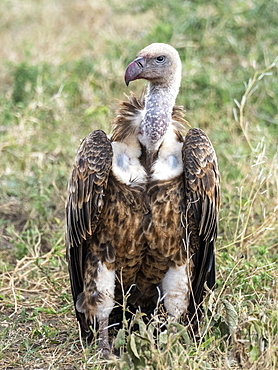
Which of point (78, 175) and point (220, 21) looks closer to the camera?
point (78, 175)

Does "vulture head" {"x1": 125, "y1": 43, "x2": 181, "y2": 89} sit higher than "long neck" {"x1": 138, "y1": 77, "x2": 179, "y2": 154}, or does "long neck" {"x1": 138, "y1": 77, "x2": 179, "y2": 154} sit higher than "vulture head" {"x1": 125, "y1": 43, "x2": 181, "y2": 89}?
"vulture head" {"x1": 125, "y1": 43, "x2": 181, "y2": 89}

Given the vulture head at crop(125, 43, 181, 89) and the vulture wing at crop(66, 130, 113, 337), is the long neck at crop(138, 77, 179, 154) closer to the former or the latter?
the vulture head at crop(125, 43, 181, 89)

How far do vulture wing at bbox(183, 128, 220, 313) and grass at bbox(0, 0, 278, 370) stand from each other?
0.20m

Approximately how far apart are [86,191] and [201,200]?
63 cm

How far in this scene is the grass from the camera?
3916 mm

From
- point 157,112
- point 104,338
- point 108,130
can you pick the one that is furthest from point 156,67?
point 108,130

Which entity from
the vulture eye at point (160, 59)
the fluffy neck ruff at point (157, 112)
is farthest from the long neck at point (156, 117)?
the vulture eye at point (160, 59)

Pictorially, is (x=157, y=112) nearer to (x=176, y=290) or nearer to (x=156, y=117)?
(x=156, y=117)

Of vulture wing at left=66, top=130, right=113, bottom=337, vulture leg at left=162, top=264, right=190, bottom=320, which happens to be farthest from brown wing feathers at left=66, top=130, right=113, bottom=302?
vulture leg at left=162, top=264, right=190, bottom=320

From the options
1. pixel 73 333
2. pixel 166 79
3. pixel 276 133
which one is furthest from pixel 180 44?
pixel 73 333

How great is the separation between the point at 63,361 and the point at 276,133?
345cm

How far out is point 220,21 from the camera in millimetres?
8125

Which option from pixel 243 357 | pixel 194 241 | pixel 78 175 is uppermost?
pixel 78 175

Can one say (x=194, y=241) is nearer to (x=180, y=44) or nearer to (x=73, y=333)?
(x=73, y=333)
